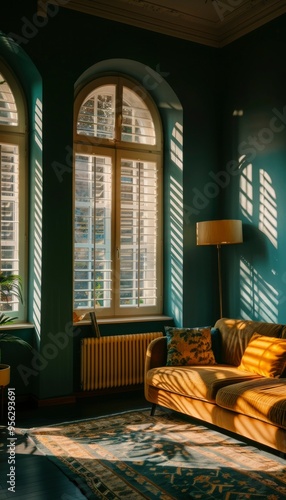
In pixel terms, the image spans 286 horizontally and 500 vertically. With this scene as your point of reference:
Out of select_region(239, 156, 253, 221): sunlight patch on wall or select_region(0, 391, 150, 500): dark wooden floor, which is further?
select_region(239, 156, 253, 221): sunlight patch on wall

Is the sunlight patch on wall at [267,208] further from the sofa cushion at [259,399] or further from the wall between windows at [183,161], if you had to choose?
the sofa cushion at [259,399]

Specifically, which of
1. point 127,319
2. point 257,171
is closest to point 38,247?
point 127,319

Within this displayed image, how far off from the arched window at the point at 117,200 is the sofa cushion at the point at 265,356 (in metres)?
1.72

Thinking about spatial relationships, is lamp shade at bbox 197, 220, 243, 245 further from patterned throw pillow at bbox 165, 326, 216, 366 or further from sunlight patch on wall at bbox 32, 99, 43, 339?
sunlight patch on wall at bbox 32, 99, 43, 339

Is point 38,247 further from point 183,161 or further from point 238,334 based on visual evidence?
point 238,334

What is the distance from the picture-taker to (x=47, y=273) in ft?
15.5

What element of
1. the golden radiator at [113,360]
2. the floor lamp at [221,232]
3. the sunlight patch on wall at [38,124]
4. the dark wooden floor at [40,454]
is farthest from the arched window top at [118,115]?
the dark wooden floor at [40,454]

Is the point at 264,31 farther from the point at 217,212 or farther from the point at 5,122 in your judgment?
the point at 5,122

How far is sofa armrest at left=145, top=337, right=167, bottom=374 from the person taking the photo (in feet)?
14.4

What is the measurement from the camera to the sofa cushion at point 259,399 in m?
3.20

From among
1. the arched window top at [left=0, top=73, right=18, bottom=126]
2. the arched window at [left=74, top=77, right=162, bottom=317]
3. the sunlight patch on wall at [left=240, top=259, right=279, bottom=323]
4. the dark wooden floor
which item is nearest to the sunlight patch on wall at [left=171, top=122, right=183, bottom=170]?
the arched window at [left=74, top=77, right=162, bottom=317]

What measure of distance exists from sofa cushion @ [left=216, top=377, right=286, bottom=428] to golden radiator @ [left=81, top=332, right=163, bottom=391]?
1.69 meters

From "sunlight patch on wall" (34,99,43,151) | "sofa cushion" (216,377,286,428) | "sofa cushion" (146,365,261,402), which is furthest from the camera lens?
"sunlight patch on wall" (34,99,43,151)

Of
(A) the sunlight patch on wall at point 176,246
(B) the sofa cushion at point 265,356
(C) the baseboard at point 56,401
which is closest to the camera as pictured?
(B) the sofa cushion at point 265,356
